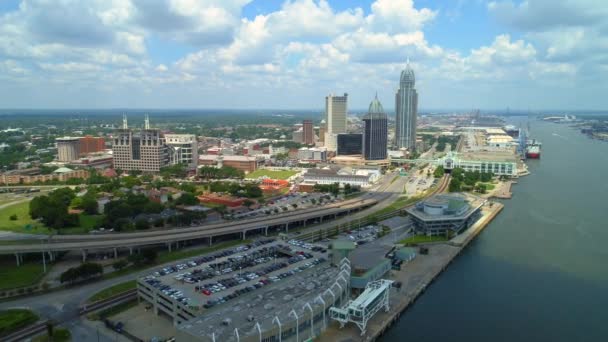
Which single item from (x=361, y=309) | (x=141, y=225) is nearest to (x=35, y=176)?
(x=141, y=225)

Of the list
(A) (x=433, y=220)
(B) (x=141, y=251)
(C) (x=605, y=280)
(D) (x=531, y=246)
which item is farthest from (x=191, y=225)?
(C) (x=605, y=280)

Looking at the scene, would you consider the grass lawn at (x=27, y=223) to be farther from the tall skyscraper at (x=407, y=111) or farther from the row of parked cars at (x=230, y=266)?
the tall skyscraper at (x=407, y=111)


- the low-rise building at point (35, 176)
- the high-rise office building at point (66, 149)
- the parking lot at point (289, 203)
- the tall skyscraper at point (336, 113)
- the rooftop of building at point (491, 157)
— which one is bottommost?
the parking lot at point (289, 203)

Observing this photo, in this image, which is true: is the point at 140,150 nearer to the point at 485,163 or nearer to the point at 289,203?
the point at 289,203

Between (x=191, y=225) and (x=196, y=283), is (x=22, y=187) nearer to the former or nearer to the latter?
(x=191, y=225)

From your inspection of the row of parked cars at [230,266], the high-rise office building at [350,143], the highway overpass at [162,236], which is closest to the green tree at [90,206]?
the highway overpass at [162,236]

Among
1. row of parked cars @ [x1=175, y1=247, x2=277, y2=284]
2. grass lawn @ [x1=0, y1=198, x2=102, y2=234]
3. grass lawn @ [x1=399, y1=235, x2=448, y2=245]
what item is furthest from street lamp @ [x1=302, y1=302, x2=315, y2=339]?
grass lawn @ [x1=0, y1=198, x2=102, y2=234]

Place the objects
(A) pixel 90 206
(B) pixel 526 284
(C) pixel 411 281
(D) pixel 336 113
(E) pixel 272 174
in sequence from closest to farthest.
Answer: (C) pixel 411 281 < (B) pixel 526 284 < (A) pixel 90 206 < (E) pixel 272 174 < (D) pixel 336 113
